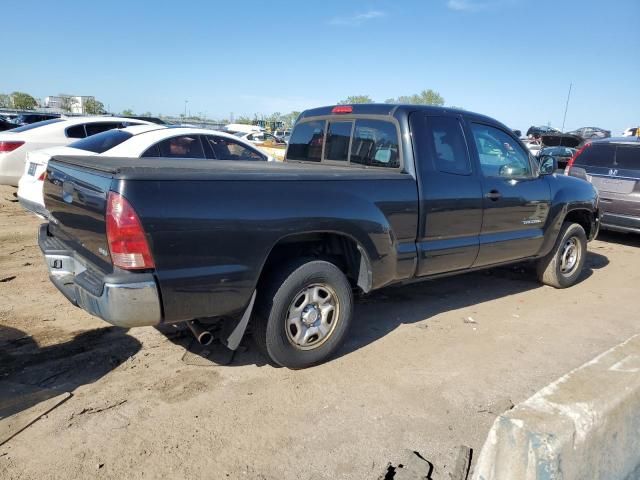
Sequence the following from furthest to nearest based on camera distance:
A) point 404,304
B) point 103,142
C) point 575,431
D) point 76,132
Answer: point 76,132 → point 103,142 → point 404,304 → point 575,431

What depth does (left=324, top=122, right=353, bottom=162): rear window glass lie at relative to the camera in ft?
15.9

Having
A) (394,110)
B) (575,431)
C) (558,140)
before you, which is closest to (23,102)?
(558,140)

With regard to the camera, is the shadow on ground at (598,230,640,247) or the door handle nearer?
the door handle

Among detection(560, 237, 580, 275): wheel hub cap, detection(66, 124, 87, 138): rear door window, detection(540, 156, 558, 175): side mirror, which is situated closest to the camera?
detection(540, 156, 558, 175): side mirror

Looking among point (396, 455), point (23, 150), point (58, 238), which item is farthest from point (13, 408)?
point (23, 150)

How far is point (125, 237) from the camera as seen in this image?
2.75 metres

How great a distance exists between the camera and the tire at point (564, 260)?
592cm

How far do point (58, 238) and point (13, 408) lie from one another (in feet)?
3.95

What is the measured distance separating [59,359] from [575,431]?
3351 mm

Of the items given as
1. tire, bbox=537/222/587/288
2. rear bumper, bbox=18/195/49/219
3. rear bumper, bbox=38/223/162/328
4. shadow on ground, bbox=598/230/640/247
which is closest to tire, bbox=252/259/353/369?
rear bumper, bbox=38/223/162/328

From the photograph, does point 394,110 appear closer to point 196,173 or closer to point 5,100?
point 196,173

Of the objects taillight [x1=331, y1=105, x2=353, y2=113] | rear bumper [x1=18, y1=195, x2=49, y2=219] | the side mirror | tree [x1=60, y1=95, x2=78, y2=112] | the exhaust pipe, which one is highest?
tree [x1=60, y1=95, x2=78, y2=112]

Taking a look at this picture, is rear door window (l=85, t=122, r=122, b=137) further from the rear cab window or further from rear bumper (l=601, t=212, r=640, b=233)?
rear bumper (l=601, t=212, r=640, b=233)

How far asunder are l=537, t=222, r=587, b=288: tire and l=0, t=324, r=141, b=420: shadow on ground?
4636mm
